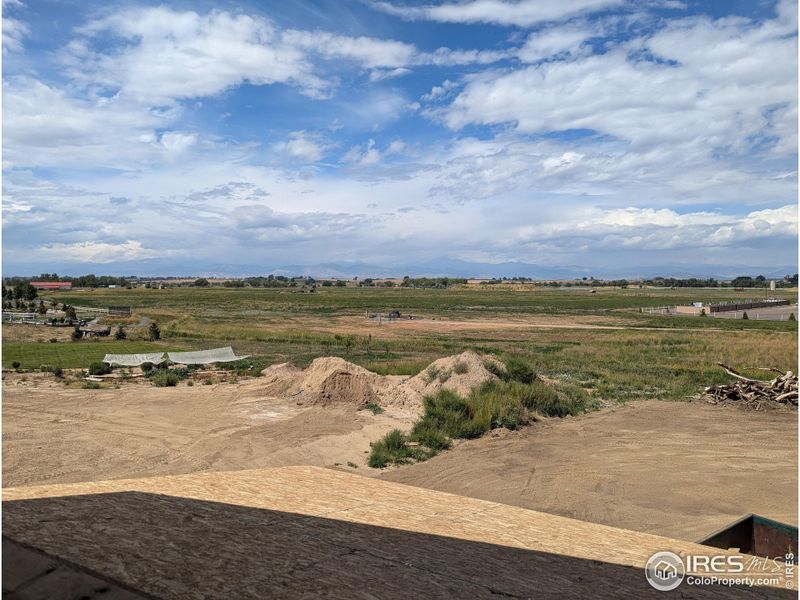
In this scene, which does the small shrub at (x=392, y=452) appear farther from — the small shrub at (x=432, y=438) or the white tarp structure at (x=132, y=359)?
the white tarp structure at (x=132, y=359)

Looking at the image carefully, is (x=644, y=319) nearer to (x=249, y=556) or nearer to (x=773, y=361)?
(x=773, y=361)

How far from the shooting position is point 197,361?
31156 mm

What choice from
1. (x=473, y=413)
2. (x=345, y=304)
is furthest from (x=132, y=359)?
(x=345, y=304)

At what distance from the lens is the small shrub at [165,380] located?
2564cm

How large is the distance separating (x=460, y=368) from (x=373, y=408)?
3591 mm

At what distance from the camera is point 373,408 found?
21.3 metres

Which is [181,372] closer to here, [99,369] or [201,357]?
[201,357]

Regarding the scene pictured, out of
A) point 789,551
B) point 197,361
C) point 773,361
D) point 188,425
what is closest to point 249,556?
point 789,551

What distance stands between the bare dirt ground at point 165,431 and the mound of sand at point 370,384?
2.65 ft

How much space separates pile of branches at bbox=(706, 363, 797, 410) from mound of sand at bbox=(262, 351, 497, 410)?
8391 mm

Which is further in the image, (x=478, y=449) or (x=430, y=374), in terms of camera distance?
(x=430, y=374)

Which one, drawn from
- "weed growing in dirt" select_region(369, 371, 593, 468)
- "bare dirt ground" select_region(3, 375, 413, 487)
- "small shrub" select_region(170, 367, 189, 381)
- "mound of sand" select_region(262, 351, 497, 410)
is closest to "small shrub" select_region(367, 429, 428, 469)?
"weed growing in dirt" select_region(369, 371, 593, 468)

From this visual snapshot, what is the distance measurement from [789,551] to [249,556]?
773 cm

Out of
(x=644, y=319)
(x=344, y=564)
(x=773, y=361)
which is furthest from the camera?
(x=644, y=319)
